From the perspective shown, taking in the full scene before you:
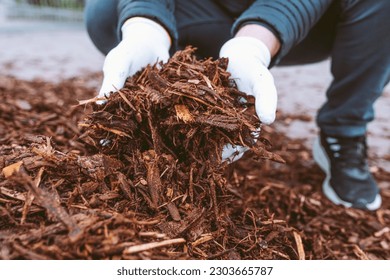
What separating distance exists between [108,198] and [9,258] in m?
0.31

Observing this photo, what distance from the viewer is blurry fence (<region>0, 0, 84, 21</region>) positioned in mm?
9273

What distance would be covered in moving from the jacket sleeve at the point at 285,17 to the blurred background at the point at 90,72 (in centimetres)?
115

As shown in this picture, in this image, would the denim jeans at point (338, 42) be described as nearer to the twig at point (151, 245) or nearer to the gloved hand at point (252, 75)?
the gloved hand at point (252, 75)

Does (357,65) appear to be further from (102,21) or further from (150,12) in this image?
(102,21)

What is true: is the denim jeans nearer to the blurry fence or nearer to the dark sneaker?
the dark sneaker

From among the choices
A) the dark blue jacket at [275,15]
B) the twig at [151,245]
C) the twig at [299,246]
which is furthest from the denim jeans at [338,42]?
the twig at [151,245]

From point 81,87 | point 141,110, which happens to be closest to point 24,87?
point 81,87

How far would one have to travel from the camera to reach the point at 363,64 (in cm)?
200

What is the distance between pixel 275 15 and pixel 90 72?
10.1 feet

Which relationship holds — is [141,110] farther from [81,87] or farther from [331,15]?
[81,87]

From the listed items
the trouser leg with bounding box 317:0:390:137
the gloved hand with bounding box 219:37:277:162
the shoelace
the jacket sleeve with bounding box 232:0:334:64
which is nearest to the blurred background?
the shoelace

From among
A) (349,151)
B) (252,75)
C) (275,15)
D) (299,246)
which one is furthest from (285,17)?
(299,246)

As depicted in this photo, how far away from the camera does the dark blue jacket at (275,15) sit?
1697mm

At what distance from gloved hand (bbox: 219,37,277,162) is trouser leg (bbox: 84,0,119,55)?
92 centimetres
